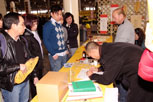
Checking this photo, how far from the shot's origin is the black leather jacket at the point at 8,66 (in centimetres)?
136

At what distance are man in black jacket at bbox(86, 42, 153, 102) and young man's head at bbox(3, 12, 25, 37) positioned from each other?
773mm

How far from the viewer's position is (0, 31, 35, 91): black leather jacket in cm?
136

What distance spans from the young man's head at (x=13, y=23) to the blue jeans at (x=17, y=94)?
1.83 ft

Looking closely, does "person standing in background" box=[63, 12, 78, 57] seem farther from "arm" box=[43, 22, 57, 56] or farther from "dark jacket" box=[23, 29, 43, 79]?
"dark jacket" box=[23, 29, 43, 79]

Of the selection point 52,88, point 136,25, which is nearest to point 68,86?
point 52,88

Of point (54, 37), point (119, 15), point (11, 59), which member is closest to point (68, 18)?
point (54, 37)

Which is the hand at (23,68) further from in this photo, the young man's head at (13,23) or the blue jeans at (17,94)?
the young man's head at (13,23)

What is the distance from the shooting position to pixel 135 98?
4.80 ft

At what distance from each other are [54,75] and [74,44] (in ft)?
6.34

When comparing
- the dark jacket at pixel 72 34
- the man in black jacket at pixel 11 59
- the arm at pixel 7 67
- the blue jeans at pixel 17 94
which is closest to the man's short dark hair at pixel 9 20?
the man in black jacket at pixel 11 59

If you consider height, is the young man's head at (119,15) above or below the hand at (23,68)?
above

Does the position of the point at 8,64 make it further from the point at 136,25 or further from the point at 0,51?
the point at 136,25

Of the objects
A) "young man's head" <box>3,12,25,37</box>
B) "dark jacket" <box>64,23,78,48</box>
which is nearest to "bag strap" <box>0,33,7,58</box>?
"young man's head" <box>3,12,25,37</box>

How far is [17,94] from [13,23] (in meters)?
0.73
